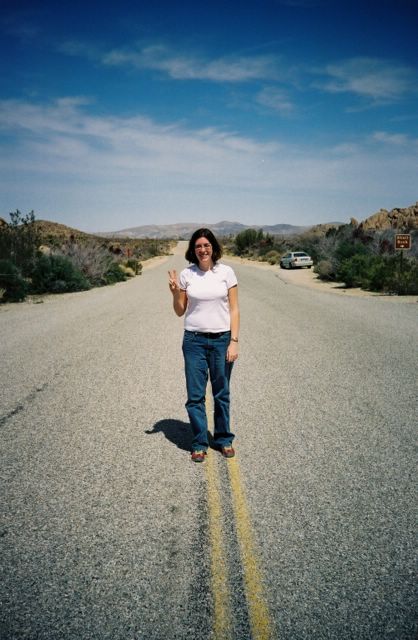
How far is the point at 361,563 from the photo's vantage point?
261 centimetres

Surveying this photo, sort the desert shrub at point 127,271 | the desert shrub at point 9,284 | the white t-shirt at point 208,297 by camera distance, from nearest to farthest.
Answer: the white t-shirt at point 208,297, the desert shrub at point 9,284, the desert shrub at point 127,271

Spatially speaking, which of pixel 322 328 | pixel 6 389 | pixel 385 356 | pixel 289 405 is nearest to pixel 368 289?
pixel 322 328

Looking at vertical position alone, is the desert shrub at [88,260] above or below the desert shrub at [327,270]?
above

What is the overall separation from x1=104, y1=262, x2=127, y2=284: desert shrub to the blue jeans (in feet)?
64.9

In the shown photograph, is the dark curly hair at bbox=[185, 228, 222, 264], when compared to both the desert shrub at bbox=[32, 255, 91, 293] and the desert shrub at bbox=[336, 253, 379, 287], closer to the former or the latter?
the desert shrub at bbox=[32, 255, 91, 293]

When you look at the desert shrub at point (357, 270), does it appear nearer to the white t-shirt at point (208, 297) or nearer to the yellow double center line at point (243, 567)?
the white t-shirt at point (208, 297)

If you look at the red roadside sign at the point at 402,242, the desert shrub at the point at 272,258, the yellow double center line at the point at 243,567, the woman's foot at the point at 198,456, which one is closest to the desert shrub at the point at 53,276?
the red roadside sign at the point at 402,242

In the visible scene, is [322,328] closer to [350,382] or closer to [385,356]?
[385,356]

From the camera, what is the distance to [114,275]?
80.0 ft

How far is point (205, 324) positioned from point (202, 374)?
1.67ft

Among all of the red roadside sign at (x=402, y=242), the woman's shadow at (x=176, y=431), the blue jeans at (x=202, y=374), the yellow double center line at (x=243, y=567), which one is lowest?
the yellow double center line at (x=243, y=567)

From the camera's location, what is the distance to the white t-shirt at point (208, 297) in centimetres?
367

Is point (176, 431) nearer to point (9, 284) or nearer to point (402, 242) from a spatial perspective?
point (9, 284)

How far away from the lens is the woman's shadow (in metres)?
4.24
